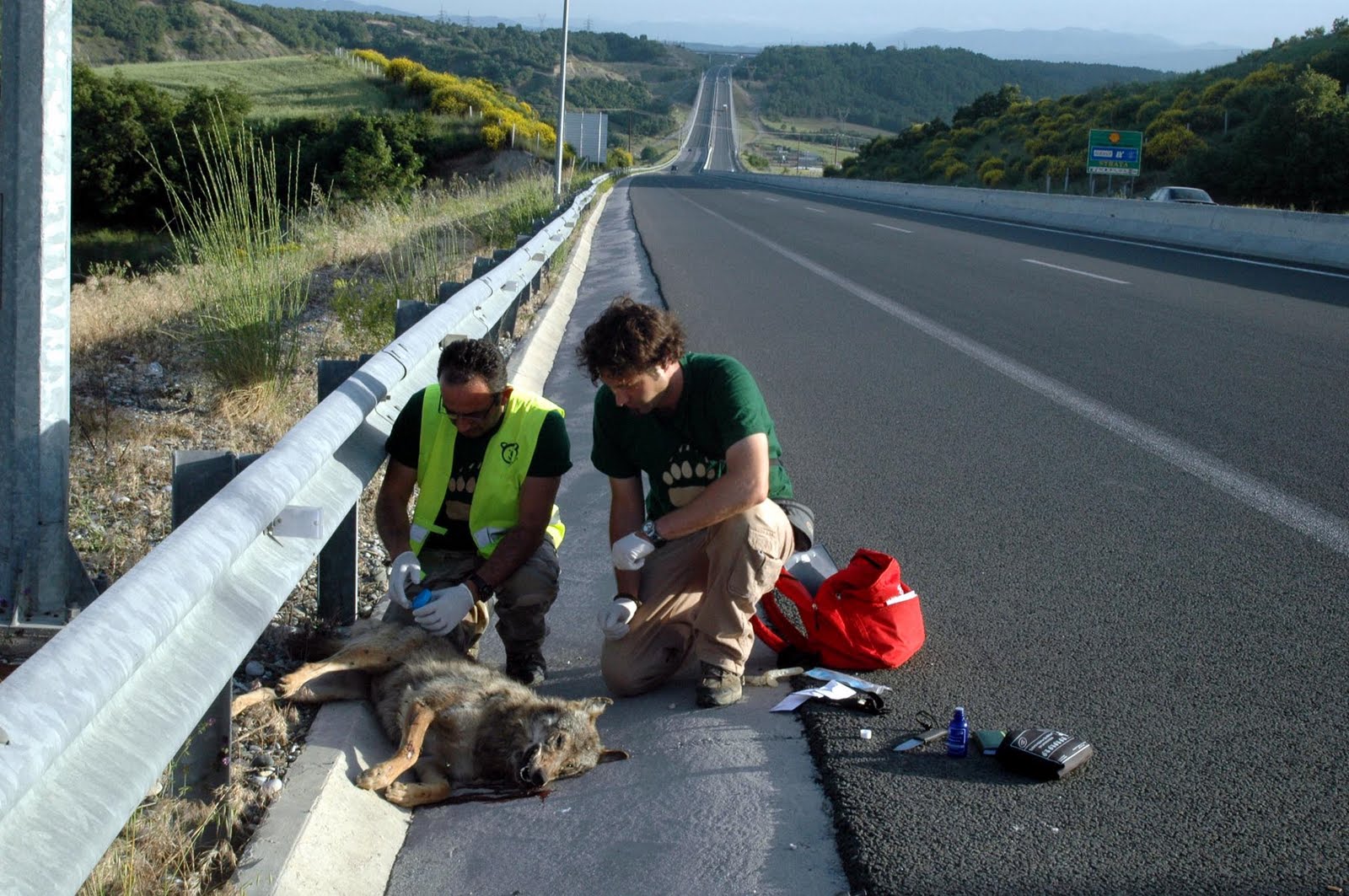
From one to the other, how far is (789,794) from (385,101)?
254ft

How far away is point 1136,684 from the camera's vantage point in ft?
13.8

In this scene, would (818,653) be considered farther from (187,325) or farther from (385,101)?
(385,101)

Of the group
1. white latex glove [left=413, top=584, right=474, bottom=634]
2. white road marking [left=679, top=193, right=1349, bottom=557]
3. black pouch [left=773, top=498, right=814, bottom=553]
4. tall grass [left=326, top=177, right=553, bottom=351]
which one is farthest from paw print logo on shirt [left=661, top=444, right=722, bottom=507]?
white road marking [left=679, top=193, right=1349, bottom=557]

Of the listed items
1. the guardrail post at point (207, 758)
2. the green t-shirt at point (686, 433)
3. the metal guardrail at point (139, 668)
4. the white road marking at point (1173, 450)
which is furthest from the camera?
the white road marking at point (1173, 450)

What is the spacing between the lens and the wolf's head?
3.72 meters

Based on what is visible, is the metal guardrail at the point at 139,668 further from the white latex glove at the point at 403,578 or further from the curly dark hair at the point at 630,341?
the curly dark hair at the point at 630,341

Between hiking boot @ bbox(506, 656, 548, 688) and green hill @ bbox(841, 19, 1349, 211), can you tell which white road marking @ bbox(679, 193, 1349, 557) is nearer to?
hiking boot @ bbox(506, 656, 548, 688)

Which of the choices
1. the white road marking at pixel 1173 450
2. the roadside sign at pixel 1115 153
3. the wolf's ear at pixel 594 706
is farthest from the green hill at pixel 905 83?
the wolf's ear at pixel 594 706

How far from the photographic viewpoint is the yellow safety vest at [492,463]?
470 cm

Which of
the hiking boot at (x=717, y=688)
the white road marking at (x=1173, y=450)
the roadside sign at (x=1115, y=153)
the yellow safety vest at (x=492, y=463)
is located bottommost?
the hiking boot at (x=717, y=688)

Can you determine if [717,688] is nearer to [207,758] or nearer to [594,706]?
[594,706]

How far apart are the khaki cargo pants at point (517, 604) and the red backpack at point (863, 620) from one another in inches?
34.6

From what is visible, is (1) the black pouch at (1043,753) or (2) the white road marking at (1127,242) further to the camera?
(2) the white road marking at (1127,242)

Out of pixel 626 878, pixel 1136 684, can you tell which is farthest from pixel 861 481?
pixel 626 878
